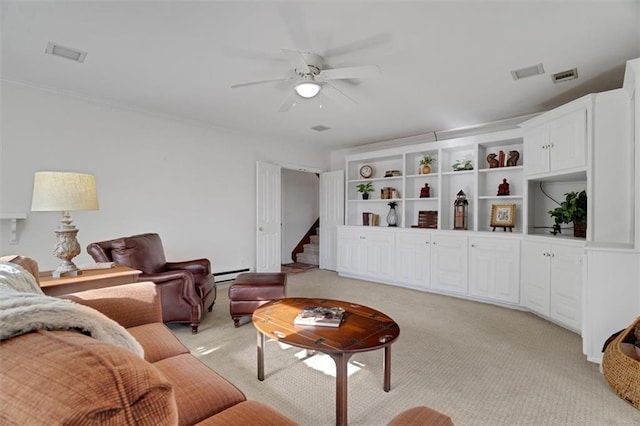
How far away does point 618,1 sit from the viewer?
6.24ft

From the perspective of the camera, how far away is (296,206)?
7.52 m

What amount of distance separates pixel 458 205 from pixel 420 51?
2.67 m

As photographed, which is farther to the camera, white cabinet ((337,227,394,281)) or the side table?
white cabinet ((337,227,394,281))

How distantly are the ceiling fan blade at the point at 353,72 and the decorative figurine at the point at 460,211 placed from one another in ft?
9.21

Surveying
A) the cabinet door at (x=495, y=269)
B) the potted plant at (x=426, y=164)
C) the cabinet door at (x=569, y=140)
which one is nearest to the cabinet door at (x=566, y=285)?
the cabinet door at (x=495, y=269)

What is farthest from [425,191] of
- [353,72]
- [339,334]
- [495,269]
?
[339,334]

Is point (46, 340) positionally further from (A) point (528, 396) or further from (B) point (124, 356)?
(A) point (528, 396)

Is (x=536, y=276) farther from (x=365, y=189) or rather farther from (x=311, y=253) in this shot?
(x=311, y=253)

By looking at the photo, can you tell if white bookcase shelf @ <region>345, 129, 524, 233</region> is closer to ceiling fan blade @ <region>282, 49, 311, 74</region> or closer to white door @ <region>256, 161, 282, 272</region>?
white door @ <region>256, 161, 282, 272</region>

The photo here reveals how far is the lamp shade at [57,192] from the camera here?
2.04 meters

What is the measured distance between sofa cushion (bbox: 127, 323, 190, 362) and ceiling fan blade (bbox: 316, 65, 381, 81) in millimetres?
2155

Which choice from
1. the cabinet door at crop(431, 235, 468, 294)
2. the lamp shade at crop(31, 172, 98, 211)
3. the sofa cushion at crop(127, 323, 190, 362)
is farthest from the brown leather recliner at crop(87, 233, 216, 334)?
the cabinet door at crop(431, 235, 468, 294)

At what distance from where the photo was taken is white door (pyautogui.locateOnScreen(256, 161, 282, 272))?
206 inches

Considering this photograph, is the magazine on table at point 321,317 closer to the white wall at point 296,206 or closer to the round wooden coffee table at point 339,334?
the round wooden coffee table at point 339,334
